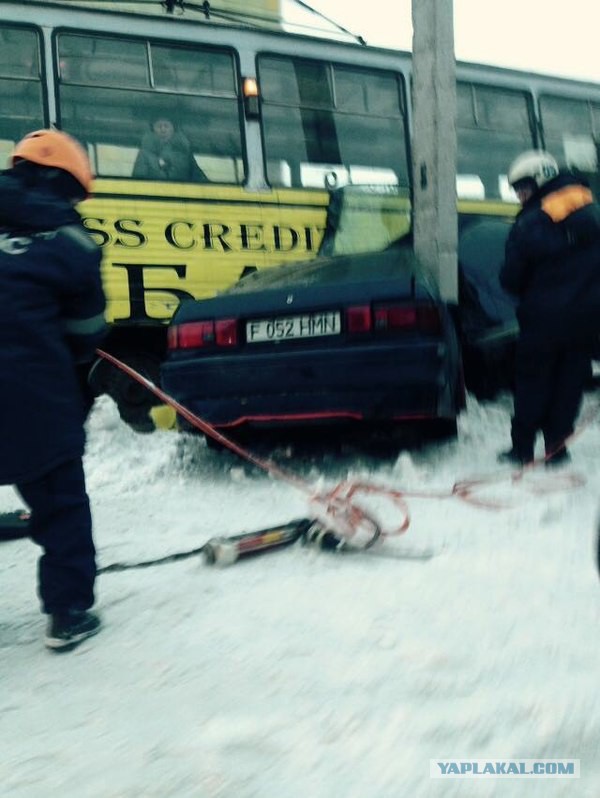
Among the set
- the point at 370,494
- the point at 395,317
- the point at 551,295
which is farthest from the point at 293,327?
the point at 551,295

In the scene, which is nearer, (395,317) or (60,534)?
(60,534)

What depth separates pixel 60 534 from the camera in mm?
2719

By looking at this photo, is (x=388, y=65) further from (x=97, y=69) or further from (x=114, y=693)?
(x=114, y=693)

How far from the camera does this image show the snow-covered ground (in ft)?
6.24

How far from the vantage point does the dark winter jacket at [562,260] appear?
471 centimetres

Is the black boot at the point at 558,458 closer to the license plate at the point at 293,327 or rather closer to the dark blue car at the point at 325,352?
the dark blue car at the point at 325,352

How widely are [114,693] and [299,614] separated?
749 mm

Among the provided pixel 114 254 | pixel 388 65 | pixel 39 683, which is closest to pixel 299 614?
pixel 39 683

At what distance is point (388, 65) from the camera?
8375 millimetres

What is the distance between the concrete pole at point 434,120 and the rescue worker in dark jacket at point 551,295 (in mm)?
1182

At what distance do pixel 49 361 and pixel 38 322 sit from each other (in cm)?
12

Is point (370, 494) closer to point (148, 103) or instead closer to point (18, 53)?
point (148, 103)

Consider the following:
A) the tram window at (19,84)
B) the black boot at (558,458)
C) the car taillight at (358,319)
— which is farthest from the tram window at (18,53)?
the black boot at (558,458)

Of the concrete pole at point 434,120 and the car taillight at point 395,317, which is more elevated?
the concrete pole at point 434,120
